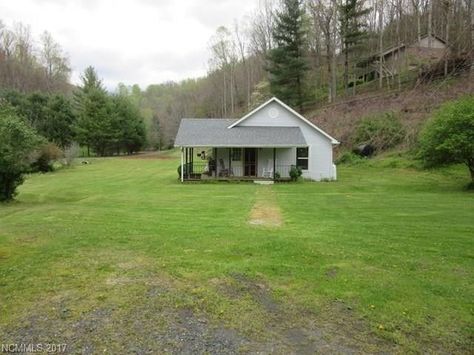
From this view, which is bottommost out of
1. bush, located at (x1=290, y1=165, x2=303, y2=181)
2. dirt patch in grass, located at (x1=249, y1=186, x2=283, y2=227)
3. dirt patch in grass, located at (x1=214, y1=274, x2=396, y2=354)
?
dirt patch in grass, located at (x1=214, y1=274, x2=396, y2=354)

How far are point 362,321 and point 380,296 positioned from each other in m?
0.87

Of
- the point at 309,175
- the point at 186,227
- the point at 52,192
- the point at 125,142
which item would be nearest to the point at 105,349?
the point at 186,227

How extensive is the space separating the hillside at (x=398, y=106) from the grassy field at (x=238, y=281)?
21265 millimetres

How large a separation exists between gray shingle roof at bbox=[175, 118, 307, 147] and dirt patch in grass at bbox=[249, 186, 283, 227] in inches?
277

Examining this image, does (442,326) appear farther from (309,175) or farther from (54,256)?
(309,175)

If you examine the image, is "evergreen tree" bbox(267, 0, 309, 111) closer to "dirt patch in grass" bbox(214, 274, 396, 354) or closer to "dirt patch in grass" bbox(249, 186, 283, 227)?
"dirt patch in grass" bbox(249, 186, 283, 227)

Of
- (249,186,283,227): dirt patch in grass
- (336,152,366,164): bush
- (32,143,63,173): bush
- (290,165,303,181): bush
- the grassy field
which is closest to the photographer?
the grassy field

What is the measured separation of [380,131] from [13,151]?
2567 centimetres

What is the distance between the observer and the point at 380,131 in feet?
105

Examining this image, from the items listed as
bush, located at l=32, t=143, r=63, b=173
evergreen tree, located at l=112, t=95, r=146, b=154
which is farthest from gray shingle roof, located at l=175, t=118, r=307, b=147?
evergreen tree, located at l=112, t=95, r=146, b=154

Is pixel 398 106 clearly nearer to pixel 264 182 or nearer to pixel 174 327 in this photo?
pixel 264 182

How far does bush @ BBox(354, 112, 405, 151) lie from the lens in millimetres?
30728

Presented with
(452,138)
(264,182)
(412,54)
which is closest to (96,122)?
(264,182)

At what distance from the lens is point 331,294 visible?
5.84 meters
